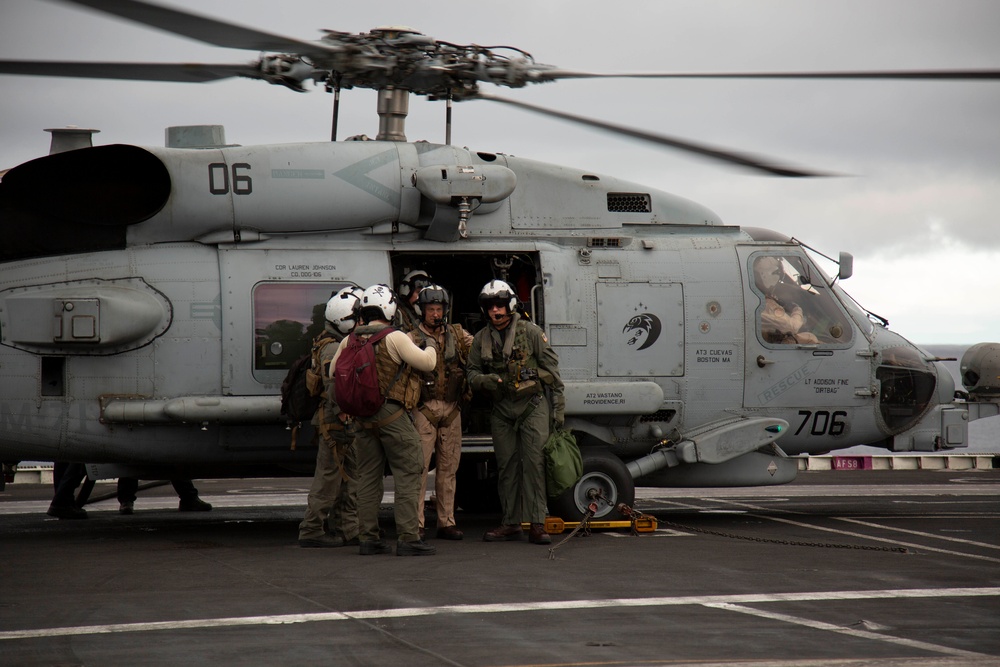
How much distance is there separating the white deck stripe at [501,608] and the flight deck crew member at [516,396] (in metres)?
2.87

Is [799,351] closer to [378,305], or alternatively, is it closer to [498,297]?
[498,297]

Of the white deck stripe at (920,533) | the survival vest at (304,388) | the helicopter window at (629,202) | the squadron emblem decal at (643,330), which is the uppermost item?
the helicopter window at (629,202)

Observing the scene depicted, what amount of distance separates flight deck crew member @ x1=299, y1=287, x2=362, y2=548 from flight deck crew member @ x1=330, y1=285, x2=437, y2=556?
388mm

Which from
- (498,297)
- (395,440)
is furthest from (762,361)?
(395,440)

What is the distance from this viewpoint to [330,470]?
10.2 meters

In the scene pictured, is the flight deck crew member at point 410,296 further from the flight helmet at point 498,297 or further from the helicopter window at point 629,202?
the helicopter window at point 629,202

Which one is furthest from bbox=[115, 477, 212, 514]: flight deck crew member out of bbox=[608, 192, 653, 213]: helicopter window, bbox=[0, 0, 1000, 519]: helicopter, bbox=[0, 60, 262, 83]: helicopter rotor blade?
bbox=[608, 192, 653, 213]: helicopter window

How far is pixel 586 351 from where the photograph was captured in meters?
11.4

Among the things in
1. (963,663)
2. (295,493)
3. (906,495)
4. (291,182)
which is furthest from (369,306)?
(906,495)

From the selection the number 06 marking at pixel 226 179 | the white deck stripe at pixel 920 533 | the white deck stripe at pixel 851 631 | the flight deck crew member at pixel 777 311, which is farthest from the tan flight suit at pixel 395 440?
the white deck stripe at pixel 920 533

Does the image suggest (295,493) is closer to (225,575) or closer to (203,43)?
(225,575)

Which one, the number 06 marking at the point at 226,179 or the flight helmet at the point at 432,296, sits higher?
the number 06 marking at the point at 226,179

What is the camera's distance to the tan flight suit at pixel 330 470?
399 inches

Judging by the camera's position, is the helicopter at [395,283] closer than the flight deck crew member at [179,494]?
Yes
